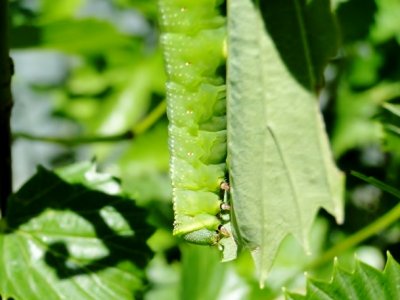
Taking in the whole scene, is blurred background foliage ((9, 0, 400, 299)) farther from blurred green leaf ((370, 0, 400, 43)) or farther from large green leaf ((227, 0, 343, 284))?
large green leaf ((227, 0, 343, 284))

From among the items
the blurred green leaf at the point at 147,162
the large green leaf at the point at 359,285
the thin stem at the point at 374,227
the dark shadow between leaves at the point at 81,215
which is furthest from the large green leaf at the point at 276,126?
the blurred green leaf at the point at 147,162

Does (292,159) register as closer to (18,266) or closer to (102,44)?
(18,266)

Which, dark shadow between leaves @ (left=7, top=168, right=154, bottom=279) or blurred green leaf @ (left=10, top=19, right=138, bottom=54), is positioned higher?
blurred green leaf @ (left=10, top=19, right=138, bottom=54)

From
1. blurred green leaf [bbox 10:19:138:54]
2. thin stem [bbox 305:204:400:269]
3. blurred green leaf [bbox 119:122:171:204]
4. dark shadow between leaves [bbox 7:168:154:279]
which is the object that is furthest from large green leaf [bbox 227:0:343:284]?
blurred green leaf [bbox 119:122:171:204]

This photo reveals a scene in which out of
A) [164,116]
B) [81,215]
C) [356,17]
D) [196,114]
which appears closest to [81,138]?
[81,215]

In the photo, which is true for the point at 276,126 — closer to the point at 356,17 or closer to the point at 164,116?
the point at 356,17

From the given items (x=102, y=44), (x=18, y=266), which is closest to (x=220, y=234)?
(x=18, y=266)

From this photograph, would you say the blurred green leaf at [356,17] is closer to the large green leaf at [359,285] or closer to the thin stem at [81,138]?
the thin stem at [81,138]
